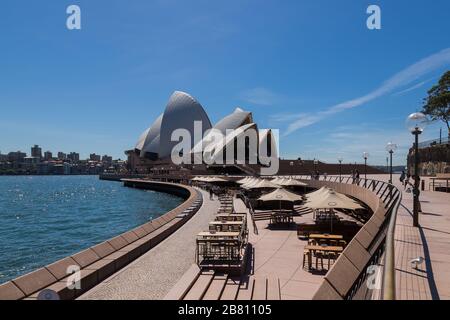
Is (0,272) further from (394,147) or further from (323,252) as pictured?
(394,147)

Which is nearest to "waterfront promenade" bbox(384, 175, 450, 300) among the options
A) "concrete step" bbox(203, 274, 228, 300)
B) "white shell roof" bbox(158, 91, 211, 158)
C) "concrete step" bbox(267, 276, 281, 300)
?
"concrete step" bbox(267, 276, 281, 300)

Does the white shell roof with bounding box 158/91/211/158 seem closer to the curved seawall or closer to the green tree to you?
the green tree

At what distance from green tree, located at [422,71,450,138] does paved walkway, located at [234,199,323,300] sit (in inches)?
1728

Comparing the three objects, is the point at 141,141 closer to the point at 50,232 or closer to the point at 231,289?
the point at 50,232

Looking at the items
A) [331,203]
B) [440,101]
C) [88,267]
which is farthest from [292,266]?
[440,101]

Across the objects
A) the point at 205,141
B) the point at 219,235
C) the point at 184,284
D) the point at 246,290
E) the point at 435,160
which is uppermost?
the point at 205,141

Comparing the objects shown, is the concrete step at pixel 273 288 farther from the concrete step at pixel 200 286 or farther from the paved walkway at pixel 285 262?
the concrete step at pixel 200 286

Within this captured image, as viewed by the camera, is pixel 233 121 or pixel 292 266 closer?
pixel 292 266

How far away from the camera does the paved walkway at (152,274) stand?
6828mm

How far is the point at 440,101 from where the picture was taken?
44.8m

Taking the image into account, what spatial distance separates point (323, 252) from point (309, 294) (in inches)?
115

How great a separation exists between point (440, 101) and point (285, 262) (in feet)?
158

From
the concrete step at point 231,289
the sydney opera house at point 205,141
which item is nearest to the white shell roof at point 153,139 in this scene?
the sydney opera house at point 205,141
